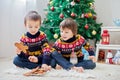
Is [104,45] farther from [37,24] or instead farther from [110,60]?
[37,24]

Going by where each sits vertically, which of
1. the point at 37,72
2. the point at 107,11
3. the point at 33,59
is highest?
the point at 107,11

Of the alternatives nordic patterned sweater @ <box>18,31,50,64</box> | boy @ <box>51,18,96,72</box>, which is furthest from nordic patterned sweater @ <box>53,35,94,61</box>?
nordic patterned sweater @ <box>18,31,50,64</box>

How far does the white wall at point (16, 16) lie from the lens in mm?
2838

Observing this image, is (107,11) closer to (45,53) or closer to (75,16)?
(75,16)

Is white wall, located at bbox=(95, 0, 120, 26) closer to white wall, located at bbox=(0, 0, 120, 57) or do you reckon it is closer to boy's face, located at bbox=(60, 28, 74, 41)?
white wall, located at bbox=(0, 0, 120, 57)

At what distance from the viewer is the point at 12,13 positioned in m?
2.88

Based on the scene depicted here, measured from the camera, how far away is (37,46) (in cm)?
199

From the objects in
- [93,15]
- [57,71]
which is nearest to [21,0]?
[93,15]

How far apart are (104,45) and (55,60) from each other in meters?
0.87

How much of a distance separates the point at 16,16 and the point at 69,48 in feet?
3.76

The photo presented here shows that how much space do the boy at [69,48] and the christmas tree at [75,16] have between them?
0.66 meters

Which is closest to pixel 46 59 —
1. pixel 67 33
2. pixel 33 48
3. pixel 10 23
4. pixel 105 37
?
pixel 33 48

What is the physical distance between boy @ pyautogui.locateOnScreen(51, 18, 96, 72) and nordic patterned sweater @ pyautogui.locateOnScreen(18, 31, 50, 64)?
0.08m

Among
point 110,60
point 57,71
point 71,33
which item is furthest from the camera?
point 110,60
